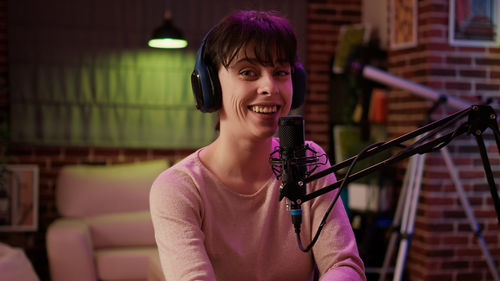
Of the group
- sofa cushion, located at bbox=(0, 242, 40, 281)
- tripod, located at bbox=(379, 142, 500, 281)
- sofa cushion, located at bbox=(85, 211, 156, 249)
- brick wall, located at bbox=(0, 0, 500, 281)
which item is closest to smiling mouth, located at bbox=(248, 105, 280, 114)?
tripod, located at bbox=(379, 142, 500, 281)

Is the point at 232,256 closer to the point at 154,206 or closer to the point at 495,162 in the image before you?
the point at 154,206

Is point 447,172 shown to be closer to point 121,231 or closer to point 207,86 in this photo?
point 121,231

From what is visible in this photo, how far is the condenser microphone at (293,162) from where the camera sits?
0.90m

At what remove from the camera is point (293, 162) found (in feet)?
2.97

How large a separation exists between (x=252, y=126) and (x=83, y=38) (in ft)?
12.2

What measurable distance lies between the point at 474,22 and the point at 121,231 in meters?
2.72

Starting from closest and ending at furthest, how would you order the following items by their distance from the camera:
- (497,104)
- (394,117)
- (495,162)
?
(497,104)
(495,162)
(394,117)

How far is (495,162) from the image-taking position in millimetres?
3756

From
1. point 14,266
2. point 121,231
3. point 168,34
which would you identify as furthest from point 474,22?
point 14,266

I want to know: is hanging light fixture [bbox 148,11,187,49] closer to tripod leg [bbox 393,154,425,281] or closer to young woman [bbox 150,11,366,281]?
tripod leg [bbox 393,154,425,281]

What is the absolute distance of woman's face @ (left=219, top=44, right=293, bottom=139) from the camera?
122 cm

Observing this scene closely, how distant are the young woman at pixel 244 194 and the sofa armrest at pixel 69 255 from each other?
247 centimetres

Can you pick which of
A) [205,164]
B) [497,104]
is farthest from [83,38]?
[205,164]

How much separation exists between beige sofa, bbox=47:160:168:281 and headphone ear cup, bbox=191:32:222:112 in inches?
102
